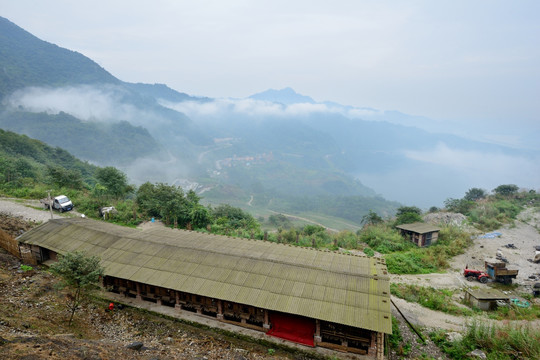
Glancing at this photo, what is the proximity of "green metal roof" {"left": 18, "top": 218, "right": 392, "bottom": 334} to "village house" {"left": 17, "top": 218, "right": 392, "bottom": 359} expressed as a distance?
0.05 meters

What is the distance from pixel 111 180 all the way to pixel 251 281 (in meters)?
29.1

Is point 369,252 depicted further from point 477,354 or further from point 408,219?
point 477,354

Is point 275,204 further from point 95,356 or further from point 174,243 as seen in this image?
point 95,356

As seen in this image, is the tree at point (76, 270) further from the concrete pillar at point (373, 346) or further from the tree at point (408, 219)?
the tree at point (408, 219)

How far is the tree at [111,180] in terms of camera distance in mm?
37875

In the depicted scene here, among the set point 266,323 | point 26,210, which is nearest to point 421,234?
point 266,323

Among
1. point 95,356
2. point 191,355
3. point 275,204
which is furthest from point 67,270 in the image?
point 275,204

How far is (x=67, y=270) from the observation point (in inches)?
572

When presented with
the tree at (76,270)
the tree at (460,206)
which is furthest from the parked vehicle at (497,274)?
the tree at (76,270)

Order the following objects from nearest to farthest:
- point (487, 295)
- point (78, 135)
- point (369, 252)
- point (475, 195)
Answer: point (487, 295), point (369, 252), point (475, 195), point (78, 135)

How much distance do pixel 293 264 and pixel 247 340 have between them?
4948 mm

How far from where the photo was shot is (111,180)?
126 feet

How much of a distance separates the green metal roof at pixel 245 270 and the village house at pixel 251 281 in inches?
2.0

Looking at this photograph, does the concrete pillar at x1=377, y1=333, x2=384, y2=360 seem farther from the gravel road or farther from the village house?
the gravel road
